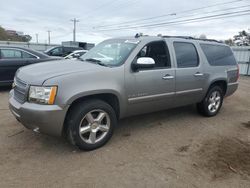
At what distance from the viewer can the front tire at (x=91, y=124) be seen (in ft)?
10.6

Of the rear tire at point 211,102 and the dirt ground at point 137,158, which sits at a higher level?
the rear tire at point 211,102

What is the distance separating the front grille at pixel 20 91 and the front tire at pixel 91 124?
682 millimetres

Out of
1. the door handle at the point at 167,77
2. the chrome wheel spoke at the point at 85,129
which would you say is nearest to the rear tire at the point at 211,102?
the door handle at the point at 167,77

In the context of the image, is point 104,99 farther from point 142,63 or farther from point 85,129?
point 142,63

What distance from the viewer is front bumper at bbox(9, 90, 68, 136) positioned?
299 centimetres

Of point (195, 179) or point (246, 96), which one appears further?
point (246, 96)

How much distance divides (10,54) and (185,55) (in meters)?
5.62

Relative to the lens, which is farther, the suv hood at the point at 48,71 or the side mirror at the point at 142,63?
the side mirror at the point at 142,63

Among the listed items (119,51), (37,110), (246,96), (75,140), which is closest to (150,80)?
(119,51)

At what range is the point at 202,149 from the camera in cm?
373

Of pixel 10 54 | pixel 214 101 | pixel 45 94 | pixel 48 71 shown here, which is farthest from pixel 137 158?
pixel 10 54

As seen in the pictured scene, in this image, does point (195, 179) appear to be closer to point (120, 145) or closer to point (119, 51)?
point (120, 145)

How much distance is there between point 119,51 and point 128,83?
2.33 feet

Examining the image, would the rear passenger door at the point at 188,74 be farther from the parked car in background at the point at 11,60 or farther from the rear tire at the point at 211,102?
the parked car in background at the point at 11,60
